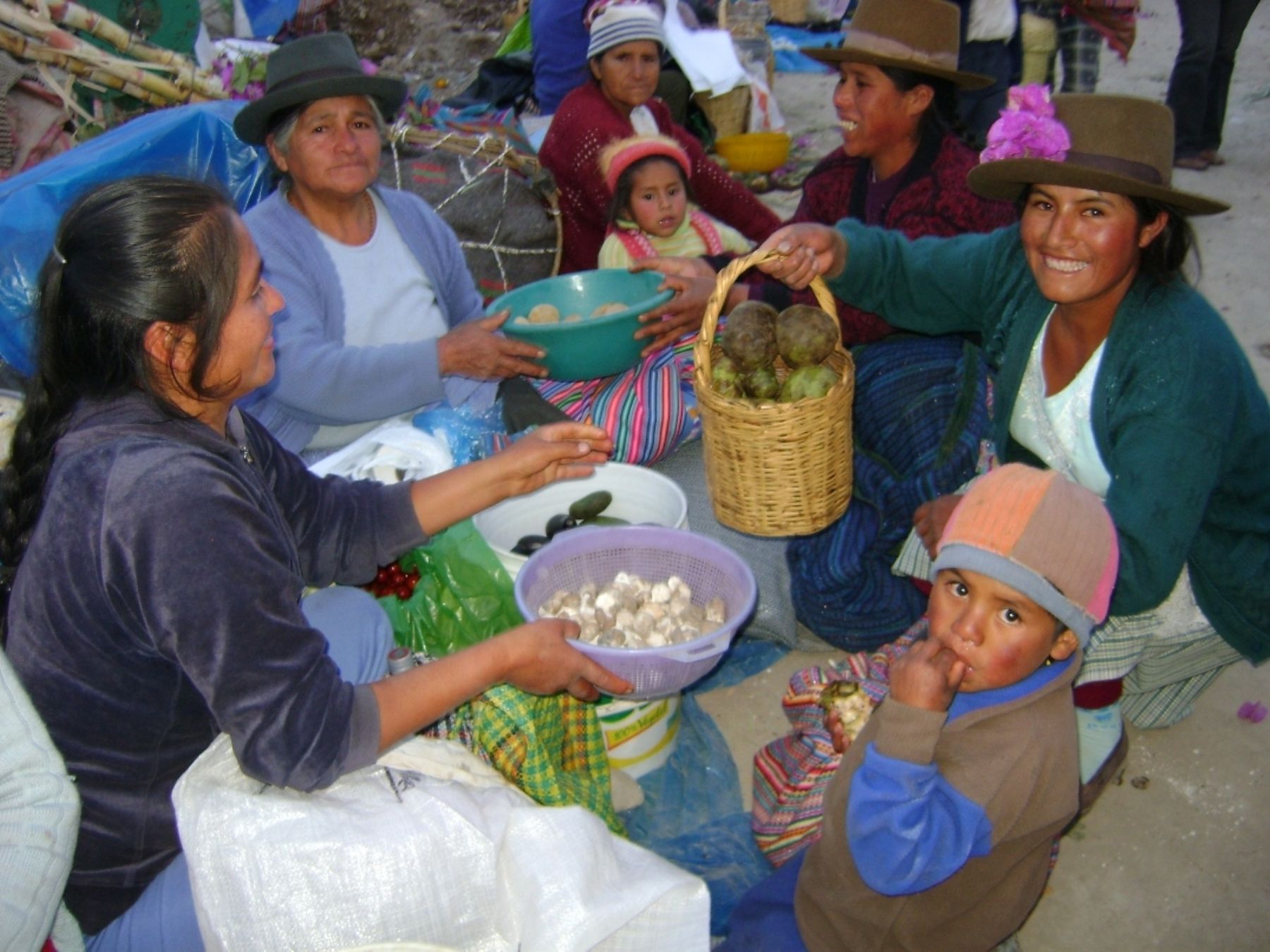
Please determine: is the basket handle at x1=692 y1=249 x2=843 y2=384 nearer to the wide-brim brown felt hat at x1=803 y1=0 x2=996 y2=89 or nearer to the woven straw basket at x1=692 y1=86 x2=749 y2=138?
the wide-brim brown felt hat at x1=803 y1=0 x2=996 y2=89

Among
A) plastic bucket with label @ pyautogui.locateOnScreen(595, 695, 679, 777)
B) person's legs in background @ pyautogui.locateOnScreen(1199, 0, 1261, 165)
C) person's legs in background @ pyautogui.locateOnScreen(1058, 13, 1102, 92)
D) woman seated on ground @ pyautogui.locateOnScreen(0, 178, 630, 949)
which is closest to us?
woman seated on ground @ pyautogui.locateOnScreen(0, 178, 630, 949)

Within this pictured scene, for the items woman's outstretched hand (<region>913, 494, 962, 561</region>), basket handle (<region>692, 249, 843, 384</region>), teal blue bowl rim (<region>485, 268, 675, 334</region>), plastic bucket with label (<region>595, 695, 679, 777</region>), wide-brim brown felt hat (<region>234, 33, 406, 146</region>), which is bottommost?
plastic bucket with label (<region>595, 695, 679, 777</region>)

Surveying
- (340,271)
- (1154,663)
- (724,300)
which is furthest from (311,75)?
(1154,663)

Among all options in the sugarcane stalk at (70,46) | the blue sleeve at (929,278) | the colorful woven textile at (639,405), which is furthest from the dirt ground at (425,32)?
the blue sleeve at (929,278)

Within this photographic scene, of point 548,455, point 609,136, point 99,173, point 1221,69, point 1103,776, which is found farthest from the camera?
point 1221,69

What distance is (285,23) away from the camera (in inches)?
328

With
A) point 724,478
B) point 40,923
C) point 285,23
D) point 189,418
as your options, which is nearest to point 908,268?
point 724,478

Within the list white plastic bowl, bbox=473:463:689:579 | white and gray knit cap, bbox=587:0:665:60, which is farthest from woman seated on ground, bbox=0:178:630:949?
white and gray knit cap, bbox=587:0:665:60

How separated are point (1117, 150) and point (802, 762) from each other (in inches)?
56.4

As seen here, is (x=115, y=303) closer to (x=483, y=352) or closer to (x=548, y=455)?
(x=548, y=455)

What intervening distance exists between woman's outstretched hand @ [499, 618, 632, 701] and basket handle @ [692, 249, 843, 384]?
0.73 m

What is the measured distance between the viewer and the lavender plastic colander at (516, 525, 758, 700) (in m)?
2.22

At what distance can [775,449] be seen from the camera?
2303 mm

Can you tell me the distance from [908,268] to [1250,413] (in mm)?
865
